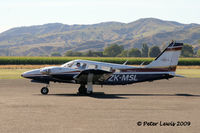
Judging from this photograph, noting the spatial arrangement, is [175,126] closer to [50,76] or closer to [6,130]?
[6,130]

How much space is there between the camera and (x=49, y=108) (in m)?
16.0

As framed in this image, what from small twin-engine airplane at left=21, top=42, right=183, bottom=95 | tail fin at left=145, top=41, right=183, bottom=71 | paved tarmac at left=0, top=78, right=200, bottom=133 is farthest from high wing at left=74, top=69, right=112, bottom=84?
paved tarmac at left=0, top=78, right=200, bottom=133

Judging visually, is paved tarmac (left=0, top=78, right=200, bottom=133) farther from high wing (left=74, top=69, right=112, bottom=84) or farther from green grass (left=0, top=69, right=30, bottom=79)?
green grass (left=0, top=69, right=30, bottom=79)

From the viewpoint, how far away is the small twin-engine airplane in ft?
73.9

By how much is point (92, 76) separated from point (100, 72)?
72cm

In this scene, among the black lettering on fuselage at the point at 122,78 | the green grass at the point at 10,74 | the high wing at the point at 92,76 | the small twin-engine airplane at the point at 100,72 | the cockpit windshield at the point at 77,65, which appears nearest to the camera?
the high wing at the point at 92,76

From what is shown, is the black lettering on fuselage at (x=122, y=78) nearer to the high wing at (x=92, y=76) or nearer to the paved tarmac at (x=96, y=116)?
the high wing at (x=92, y=76)

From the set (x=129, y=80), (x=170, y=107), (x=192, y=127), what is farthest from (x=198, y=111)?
(x=129, y=80)

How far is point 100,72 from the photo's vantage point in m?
21.9

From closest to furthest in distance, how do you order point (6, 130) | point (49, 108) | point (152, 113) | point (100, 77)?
point (6, 130), point (152, 113), point (49, 108), point (100, 77)

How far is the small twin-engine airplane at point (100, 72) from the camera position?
22.5 metres

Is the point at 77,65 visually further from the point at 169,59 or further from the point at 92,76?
the point at 169,59

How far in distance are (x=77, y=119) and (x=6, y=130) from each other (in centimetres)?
292

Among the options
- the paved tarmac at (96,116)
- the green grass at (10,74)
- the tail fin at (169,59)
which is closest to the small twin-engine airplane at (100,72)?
the tail fin at (169,59)
